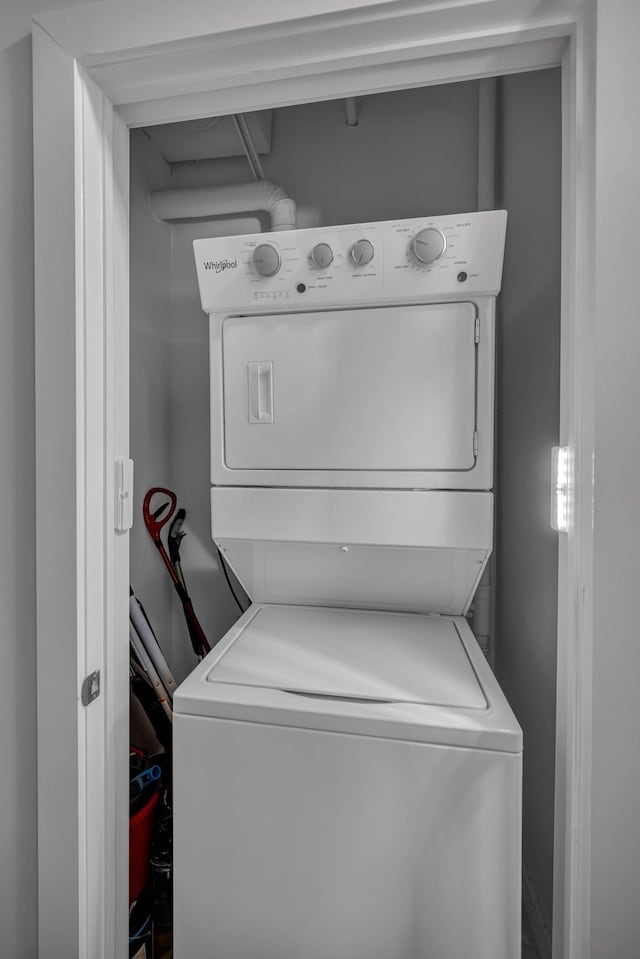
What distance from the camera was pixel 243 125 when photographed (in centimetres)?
172

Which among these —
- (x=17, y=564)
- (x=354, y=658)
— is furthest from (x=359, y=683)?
(x=17, y=564)

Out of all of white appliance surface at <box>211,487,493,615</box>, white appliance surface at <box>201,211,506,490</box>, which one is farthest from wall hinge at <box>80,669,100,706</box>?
white appliance surface at <box>201,211,506,490</box>

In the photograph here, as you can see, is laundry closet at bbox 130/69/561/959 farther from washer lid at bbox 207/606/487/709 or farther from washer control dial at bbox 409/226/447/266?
washer control dial at bbox 409/226/447/266

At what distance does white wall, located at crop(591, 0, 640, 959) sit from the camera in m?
0.81

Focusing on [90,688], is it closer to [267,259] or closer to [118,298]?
[118,298]

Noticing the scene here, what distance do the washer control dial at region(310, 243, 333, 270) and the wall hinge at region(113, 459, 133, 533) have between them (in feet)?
2.34

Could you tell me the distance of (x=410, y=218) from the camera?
5.50ft

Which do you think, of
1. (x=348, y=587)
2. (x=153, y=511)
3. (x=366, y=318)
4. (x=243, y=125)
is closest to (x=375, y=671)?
(x=348, y=587)

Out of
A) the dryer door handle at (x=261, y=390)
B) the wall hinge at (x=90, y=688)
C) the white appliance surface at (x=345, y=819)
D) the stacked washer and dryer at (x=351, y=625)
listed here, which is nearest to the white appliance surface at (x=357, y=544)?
the stacked washer and dryer at (x=351, y=625)

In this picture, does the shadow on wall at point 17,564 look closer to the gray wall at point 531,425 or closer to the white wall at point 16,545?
the white wall at point 16,545

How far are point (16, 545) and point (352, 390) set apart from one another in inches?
34.7

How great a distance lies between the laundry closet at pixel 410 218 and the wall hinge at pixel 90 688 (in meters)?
0.92

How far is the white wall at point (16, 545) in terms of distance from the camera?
1.02 meters

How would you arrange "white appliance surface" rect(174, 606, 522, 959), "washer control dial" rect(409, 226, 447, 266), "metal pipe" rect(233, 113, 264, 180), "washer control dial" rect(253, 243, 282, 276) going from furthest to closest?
"metal pipe" rect(233, 113, 264, 180) → "washer control dial" rect(253, 243, 282, 276) → "washer control dial" rect(409, 226, 447, 266) → "white appliance surface" rect(174, 606, 522, 959)
